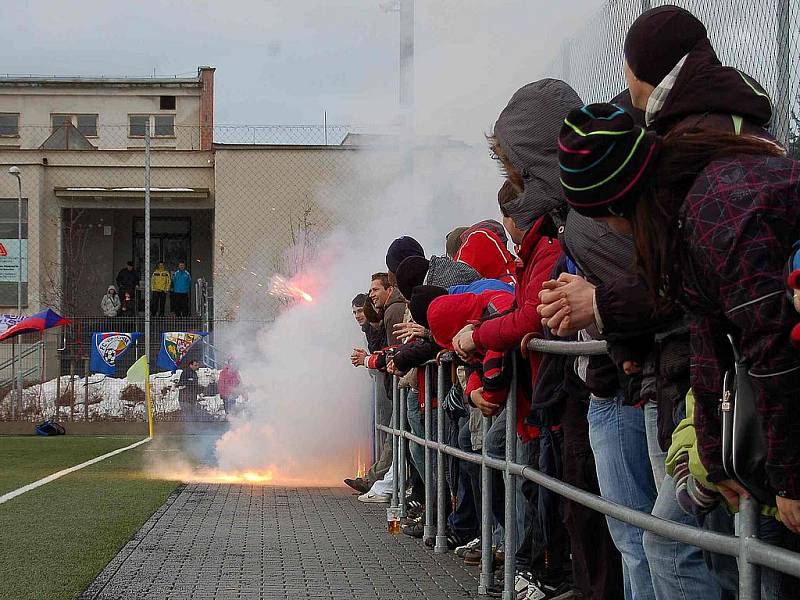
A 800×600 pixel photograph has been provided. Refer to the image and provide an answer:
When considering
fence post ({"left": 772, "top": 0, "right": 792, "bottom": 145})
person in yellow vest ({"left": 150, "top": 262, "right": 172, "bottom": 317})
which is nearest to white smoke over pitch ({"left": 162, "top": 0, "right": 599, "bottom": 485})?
fence post ({"left": 772, "top": 0, "right": 792, "bottom": 145})

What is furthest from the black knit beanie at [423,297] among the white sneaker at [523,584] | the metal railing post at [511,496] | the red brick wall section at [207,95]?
the red brick wall section at [207,95]

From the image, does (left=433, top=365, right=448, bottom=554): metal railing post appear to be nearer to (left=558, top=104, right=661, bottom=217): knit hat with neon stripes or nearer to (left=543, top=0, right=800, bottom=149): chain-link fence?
(left=543, top=0, right=800, bottom=149): chain-link fence

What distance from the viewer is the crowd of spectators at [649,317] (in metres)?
2.56

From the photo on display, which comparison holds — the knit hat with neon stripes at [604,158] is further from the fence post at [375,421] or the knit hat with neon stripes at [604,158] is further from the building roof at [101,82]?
the building roof at [101,82]

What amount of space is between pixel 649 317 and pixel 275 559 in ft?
14.6

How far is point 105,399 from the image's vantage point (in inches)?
993

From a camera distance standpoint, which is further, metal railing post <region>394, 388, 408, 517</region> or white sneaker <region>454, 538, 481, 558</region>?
metal railing post <region>394, 388, 408, 517</region>

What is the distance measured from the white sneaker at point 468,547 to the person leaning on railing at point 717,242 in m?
4.60

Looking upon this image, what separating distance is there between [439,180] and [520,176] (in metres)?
9.98

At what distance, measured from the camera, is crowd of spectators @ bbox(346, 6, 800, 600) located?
2559 mm

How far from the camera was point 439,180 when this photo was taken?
14.8 meters

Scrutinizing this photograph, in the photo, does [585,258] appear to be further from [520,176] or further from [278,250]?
[278,250]

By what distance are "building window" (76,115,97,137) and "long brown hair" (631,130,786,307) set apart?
43479mm

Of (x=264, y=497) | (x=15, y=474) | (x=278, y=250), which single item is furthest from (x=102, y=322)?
(x=264, y=497)
